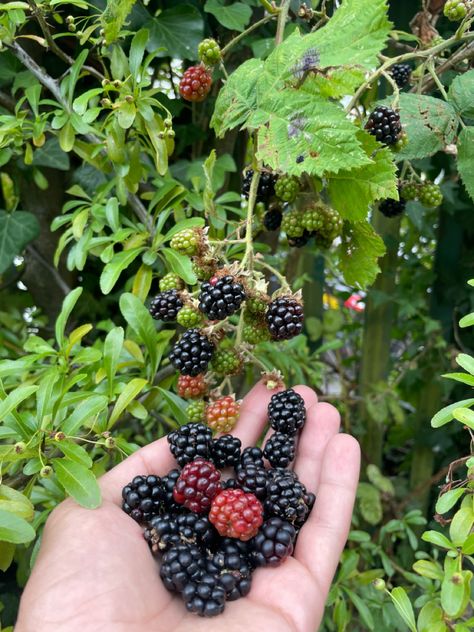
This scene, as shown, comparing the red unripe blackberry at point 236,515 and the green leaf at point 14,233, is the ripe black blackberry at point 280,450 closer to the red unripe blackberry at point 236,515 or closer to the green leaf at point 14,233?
the red unripe blackberry at point 236,515

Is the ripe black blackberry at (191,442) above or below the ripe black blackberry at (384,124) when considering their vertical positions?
below

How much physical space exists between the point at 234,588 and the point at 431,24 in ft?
3.77

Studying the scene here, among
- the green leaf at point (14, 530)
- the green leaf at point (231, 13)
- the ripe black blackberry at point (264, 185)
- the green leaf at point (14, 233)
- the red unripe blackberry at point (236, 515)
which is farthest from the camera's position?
the green leaf at point (14, 233)

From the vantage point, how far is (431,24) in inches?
45.4

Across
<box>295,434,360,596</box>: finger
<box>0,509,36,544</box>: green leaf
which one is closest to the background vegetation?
<box>0,509,36,544</box>: green leaf

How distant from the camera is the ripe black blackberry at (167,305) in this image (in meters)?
1.00

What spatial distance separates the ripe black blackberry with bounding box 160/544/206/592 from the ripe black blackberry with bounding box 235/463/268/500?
163 mm

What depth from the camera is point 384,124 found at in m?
0.91

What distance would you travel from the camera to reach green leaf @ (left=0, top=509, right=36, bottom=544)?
73cm

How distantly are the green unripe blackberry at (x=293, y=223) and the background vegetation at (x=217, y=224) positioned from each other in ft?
0.19

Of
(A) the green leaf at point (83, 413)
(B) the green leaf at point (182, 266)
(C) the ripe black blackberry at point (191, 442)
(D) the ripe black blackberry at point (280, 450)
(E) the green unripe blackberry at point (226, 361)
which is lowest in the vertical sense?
(D) the ripe black blackberry at point (280, 450)

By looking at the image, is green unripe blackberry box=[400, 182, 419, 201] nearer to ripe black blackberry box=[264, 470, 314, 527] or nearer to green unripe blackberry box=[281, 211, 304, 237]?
green unripe blackberry box=[281, 211, 304, 237]

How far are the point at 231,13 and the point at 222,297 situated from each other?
87 cm

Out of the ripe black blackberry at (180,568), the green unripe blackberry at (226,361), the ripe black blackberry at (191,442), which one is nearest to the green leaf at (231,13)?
the green unripe blackberry at (226,361)
